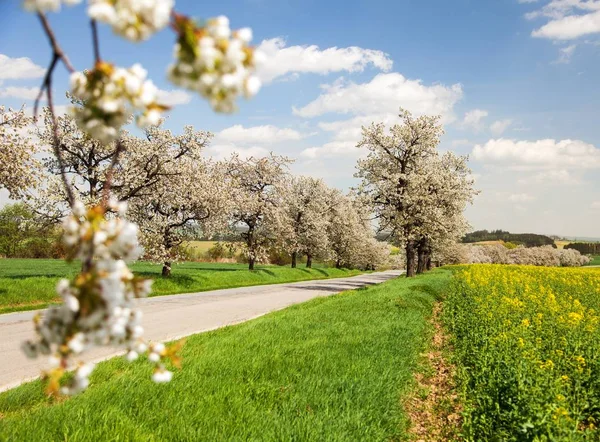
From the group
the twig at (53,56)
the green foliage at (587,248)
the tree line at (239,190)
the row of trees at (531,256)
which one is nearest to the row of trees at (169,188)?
the tree line at (239,190)

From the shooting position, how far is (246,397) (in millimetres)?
6301

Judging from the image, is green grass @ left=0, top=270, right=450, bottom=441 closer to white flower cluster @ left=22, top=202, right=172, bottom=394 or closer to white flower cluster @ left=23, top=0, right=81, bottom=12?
white flower cluster @ left=22, top=202, right=172, bottom=394

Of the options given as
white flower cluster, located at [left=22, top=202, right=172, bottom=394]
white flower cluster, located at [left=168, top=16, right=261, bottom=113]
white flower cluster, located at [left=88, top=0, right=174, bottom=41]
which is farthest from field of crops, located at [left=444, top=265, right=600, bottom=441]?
white flower cluster, located at [left=88, top=0, right=174, bottom=41]

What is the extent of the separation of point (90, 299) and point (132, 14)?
1.01 metres

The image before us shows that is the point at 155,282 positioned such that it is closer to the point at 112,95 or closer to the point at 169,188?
the point at 169,188

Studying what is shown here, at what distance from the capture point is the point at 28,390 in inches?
273

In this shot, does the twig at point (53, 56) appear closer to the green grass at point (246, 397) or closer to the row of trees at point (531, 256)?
the green grass at point (246, 397)

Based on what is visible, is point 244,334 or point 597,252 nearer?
point 244,334

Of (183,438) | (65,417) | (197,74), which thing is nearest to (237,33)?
(197,74)

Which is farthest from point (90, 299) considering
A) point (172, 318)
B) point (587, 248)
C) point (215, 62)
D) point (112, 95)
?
point (587, 248)

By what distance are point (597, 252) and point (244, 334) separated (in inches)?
6849

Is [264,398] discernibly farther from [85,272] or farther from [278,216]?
[278,216]

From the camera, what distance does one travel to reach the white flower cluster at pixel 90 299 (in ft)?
5.04

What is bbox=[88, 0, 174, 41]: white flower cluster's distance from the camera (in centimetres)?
151
